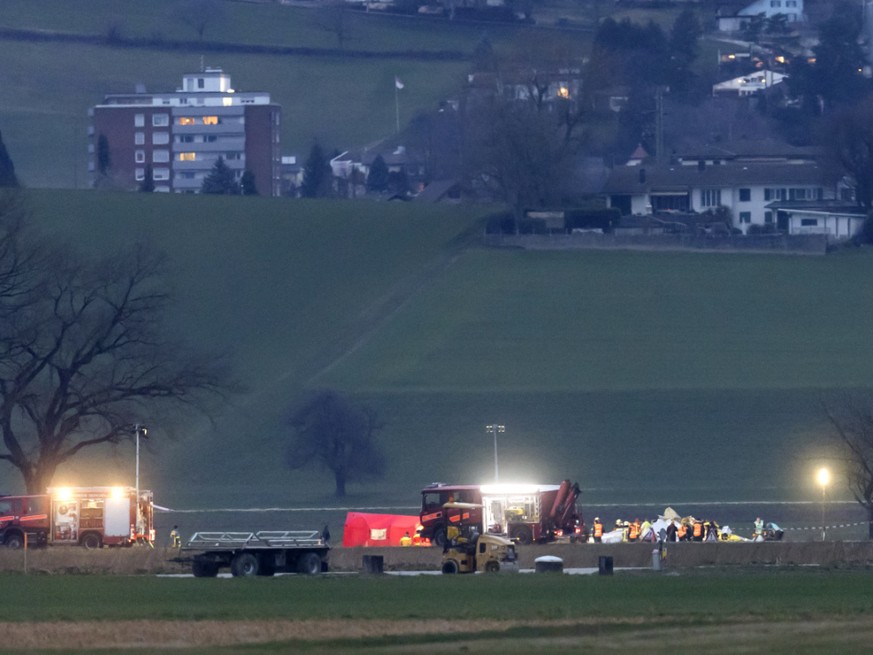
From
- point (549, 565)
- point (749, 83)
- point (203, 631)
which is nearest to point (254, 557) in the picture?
point (549, 565)

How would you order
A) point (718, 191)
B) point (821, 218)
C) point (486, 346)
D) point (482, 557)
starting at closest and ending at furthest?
1. point (482, 557)
2. point (486, 346)
3. point (821, 218)
4. point (718, 191)

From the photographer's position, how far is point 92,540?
48.0 metres

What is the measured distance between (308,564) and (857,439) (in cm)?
2608

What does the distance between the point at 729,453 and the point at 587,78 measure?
5726 centimetres

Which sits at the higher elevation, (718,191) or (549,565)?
(718,191)

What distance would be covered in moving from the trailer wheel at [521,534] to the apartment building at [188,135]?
118838mm

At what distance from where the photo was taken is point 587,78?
412ft

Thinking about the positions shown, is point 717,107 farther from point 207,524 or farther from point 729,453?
point 207,524

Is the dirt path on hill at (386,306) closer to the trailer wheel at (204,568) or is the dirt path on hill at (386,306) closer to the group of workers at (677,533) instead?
the group of workers at (677,533)

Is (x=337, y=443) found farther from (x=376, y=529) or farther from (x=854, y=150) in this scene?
(x=854, y=150)

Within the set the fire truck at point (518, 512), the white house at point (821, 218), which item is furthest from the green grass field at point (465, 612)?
the white house at point (821, 218)

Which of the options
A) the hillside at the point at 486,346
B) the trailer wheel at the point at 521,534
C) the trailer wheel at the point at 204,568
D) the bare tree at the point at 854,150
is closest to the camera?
the trailer wheel at the point at 204,568

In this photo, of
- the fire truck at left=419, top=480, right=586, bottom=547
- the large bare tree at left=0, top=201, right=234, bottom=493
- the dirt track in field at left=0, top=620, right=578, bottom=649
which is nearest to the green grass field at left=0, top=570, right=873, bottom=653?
the dirt track in field at left=0, top=620, right=578, bottom=649

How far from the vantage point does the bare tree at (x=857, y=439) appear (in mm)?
56328
